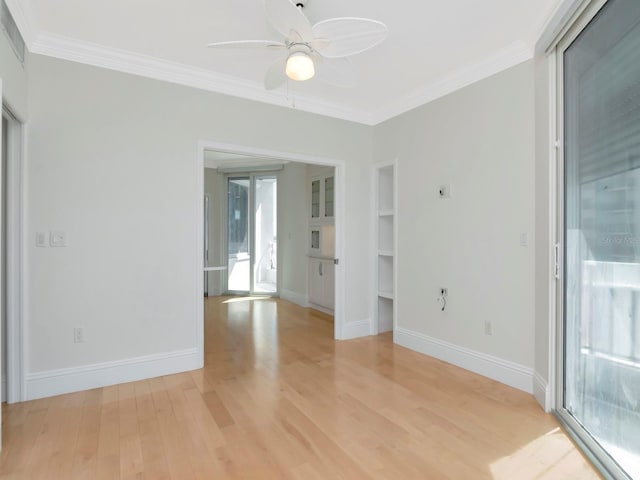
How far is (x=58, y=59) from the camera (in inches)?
107

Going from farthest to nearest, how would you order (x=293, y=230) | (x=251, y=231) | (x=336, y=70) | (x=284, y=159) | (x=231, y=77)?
(x=251, y=231) < (x=293, y=230) < (x=284, y=159) < (x=231, y=77) < (x=336, y=70)

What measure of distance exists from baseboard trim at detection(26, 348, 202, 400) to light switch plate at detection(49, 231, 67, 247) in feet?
3.18

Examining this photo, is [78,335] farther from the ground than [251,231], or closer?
closer

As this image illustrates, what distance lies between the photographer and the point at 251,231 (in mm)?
7203

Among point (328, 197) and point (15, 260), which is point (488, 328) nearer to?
point (328, 197)

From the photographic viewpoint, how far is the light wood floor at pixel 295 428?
183 cm

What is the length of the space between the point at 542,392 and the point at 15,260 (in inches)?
153

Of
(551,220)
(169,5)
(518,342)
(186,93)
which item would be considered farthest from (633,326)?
(186,93)

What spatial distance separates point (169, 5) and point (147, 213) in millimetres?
1589

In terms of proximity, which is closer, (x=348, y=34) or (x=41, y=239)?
(x=348, y=34)

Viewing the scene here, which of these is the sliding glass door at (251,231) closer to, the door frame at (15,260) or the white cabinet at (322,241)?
the white cabinet at (322,241)

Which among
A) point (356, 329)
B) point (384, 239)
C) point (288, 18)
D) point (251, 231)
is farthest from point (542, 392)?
→ point (251, 231)

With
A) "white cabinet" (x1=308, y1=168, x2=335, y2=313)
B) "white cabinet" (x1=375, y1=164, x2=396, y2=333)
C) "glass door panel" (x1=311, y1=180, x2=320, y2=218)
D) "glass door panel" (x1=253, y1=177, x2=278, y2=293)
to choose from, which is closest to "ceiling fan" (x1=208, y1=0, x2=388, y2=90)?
"white cabinet" (x1=375, y1=164, x2=396, y2=333)

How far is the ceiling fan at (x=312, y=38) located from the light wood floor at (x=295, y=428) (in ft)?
7.23
